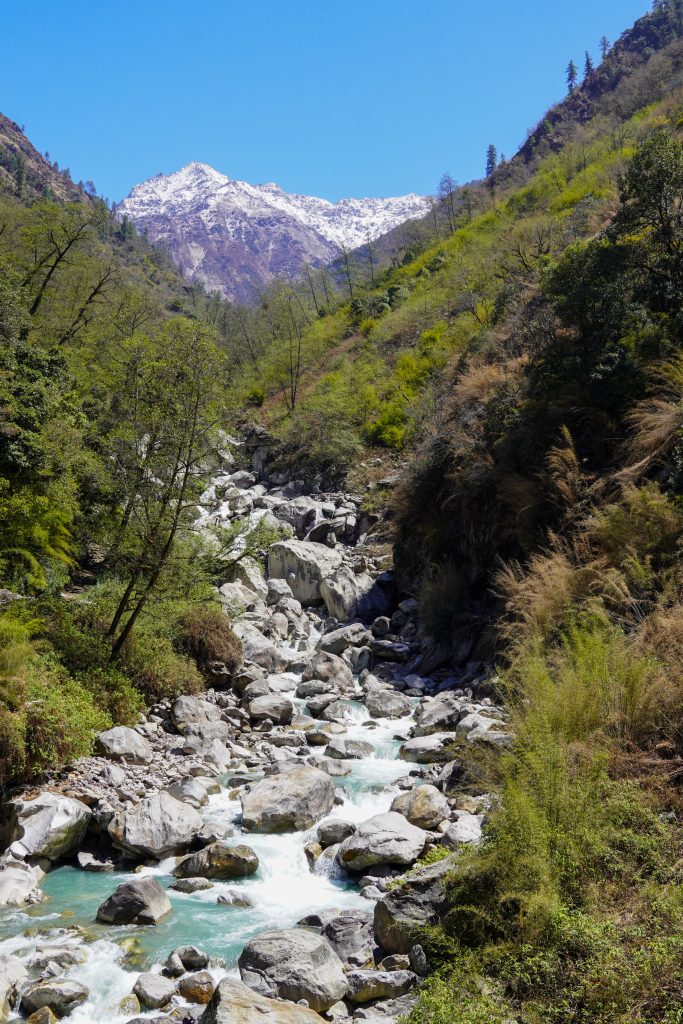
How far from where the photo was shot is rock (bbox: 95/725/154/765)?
32.9ft

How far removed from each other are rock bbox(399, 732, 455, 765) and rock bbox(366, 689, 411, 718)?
6.68 ft

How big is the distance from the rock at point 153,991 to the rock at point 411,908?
5.95ft

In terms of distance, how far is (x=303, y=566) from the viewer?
21328 millimetres

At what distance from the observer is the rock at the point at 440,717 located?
11656 millimetres

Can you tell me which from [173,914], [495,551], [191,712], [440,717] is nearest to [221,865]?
[173,914]

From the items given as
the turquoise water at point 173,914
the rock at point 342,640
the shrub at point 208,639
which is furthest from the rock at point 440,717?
the rock at point 342,640

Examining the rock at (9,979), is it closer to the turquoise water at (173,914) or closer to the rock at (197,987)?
the turquoise water at (173,914)

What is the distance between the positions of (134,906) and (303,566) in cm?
1493

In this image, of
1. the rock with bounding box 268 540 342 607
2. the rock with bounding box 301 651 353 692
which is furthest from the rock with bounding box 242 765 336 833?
the rock with bounding box 268 540 342 607

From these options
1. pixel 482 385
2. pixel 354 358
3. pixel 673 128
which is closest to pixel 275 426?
pixel 354 358

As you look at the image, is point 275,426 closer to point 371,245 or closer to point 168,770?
point 168,770

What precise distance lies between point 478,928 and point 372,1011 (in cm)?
99

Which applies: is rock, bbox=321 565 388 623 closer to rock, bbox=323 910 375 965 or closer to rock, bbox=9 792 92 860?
rock, bbox=9 792 92 860

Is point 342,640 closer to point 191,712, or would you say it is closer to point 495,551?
point 495,551
